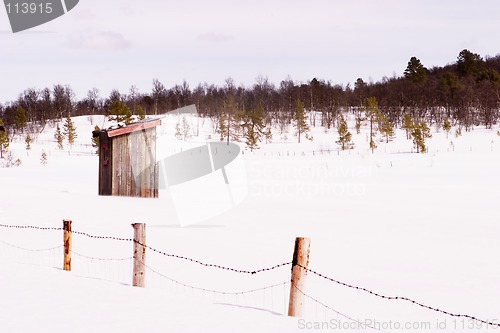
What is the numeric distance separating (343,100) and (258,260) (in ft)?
274

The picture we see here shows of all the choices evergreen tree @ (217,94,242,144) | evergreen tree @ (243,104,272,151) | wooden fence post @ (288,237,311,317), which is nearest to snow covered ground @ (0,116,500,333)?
wooden fence post @ (288,237,311,317)

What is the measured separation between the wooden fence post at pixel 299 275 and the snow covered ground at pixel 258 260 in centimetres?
19

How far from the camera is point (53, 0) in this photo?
73.0 feet

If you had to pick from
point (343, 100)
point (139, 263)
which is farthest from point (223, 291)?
point (343, 100)

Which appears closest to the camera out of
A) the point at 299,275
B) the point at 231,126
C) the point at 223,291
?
the point at 299,275

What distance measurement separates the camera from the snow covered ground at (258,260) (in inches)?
272

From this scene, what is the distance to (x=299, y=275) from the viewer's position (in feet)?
22.1

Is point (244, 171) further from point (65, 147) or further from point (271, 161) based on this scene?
point (65, 147)

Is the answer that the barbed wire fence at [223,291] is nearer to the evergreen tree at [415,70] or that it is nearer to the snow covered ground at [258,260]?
the snow covered ground at [258,260]

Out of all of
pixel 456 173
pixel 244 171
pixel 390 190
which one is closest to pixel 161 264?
pixel 390 190

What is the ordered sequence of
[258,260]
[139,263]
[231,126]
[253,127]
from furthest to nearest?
[231,126] → [253,127] → [258,260] → [139,263]

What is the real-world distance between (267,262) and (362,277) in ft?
6.62

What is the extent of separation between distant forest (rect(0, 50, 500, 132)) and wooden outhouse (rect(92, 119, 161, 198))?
1729 inches

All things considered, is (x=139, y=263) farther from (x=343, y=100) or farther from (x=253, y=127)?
(x=343, y=100)
